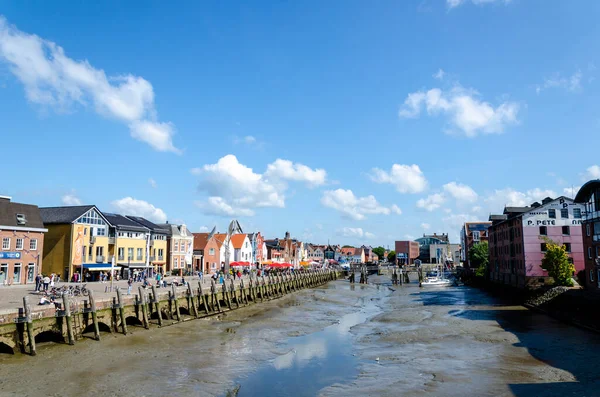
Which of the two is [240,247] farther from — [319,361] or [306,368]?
[306,368]

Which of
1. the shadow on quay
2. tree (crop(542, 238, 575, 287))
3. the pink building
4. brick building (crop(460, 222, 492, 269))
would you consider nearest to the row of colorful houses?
the shadow on quay

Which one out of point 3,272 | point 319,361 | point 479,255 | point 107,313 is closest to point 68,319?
point 107,313

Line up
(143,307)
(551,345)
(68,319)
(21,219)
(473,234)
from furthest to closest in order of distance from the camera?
(473,234) → (21,219) → (143,307) → (551,345) → (68,319)

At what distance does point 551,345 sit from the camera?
2944 cm

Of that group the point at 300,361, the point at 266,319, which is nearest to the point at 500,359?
the point at 300,361

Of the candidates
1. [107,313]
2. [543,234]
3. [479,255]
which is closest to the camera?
[107,313]

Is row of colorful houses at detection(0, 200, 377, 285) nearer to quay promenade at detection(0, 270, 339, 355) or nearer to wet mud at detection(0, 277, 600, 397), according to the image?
quay promenade at detection(0, 270, 339, 355)

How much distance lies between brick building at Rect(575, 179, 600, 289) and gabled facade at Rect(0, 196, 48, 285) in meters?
61.3

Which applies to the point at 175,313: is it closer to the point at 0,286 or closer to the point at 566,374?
the point at 0,286

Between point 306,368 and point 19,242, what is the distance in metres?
40.9

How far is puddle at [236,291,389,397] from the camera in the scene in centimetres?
2048

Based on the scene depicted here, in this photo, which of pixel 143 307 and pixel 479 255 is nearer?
pixel 143 307

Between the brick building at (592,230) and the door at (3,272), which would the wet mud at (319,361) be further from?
the door at (3,272)

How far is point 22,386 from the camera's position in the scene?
62.8 feet
